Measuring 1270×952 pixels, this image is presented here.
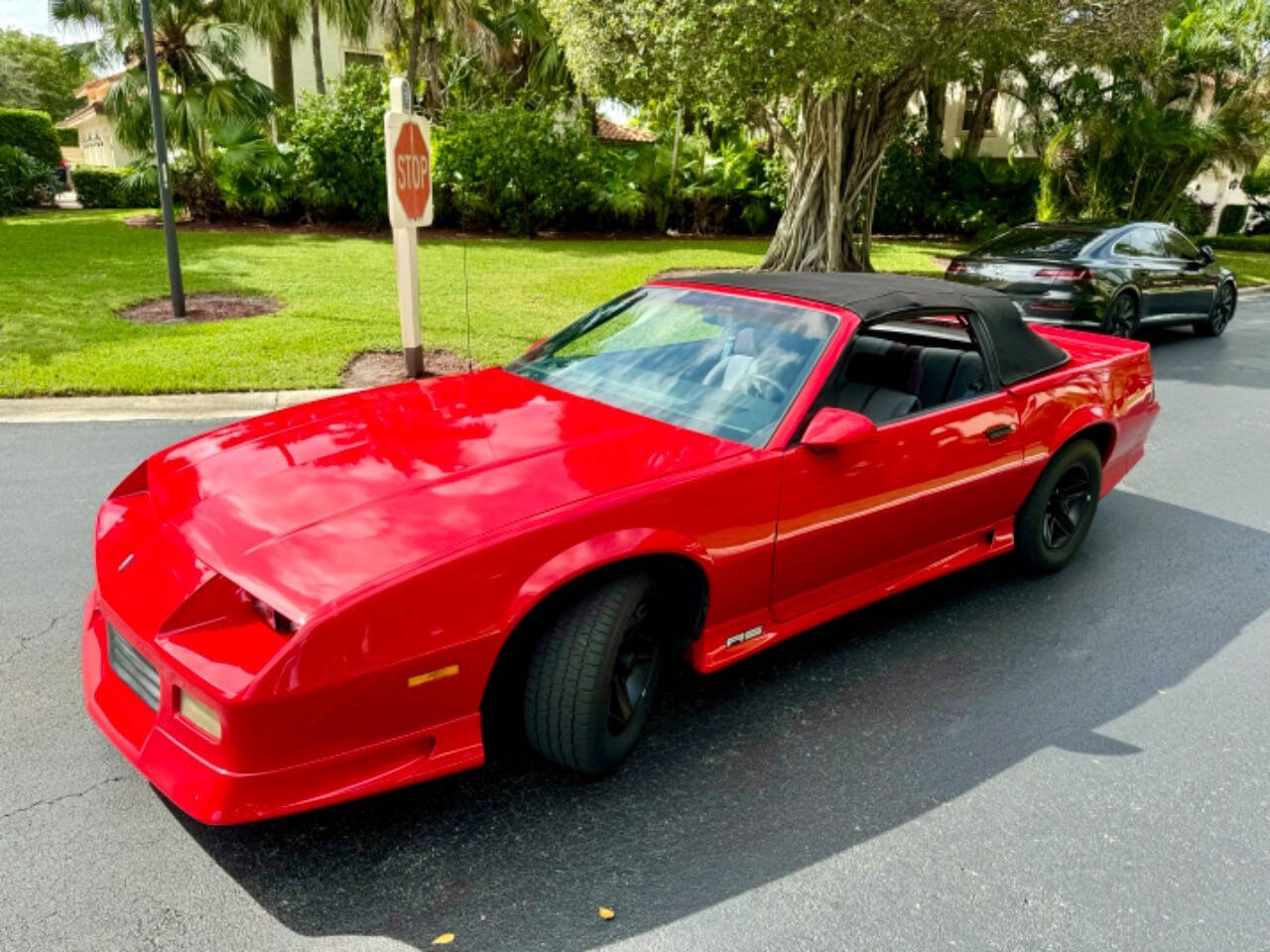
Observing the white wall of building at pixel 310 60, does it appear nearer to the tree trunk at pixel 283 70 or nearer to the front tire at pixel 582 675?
the tree trunk at pixel 283 70

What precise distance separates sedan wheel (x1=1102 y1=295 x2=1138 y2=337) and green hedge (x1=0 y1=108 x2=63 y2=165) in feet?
95.6

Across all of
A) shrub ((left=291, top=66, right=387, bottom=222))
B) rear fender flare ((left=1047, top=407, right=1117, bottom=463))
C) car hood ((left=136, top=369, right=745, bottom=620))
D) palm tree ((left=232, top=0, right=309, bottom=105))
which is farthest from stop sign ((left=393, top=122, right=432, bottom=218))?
palm tree ((left=232, top=0, right=309, bottom=105))

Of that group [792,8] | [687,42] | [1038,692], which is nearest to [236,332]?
[687,42]

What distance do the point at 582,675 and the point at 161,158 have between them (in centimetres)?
867

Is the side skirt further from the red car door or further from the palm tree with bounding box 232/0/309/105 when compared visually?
the palm tree with bounding box 232/0/309/105

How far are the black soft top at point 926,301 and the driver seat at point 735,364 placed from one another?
0.32 m

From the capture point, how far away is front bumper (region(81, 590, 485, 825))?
2.18 meters

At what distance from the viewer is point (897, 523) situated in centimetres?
348

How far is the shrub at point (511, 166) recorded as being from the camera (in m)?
17.7

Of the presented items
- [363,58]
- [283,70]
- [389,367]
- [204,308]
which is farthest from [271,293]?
[363,58]

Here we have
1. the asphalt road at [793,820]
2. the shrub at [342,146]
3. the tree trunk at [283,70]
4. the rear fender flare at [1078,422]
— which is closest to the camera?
the asphalt road at [793,820]

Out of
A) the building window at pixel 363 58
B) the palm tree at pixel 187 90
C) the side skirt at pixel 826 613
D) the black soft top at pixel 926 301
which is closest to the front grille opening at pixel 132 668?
the side skirt at pixel 826 613

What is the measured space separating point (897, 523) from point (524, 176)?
16.0m

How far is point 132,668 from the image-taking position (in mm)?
2451
